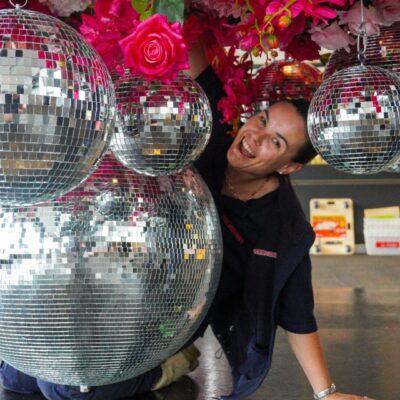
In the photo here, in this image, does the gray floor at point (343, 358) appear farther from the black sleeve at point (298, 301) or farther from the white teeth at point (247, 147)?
the white teeth at point (247, 147)

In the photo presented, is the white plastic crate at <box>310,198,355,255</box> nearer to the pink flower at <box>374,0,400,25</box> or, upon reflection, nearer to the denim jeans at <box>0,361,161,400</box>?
the denim jeans at <box>0,361,161,400</box>

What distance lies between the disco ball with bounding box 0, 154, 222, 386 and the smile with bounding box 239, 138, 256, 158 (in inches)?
14.2

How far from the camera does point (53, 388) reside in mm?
1639

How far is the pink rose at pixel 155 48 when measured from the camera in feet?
2.83

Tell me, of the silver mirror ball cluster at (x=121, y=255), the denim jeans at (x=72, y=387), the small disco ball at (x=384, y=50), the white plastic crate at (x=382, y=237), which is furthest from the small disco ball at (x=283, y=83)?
the white plastic crate at (x=382, y=237)

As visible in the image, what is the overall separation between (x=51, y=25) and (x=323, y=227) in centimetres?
548

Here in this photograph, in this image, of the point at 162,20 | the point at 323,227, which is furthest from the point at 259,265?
the point at 323,227

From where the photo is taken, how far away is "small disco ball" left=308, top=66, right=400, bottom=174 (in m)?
→ 1.02

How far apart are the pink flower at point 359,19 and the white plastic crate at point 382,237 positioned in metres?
4.85

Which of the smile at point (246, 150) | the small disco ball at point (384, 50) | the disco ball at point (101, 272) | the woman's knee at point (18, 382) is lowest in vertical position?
the woman's knee at point (18, 382)

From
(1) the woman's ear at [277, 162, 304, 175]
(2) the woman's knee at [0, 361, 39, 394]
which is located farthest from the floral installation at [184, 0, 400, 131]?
(2) the woman's knee at [0, 361, 39, 394]

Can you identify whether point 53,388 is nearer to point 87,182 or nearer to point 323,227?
point 87,182

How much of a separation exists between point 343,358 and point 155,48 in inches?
57.5

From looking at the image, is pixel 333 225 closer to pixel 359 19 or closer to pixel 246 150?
pixel 246 150
